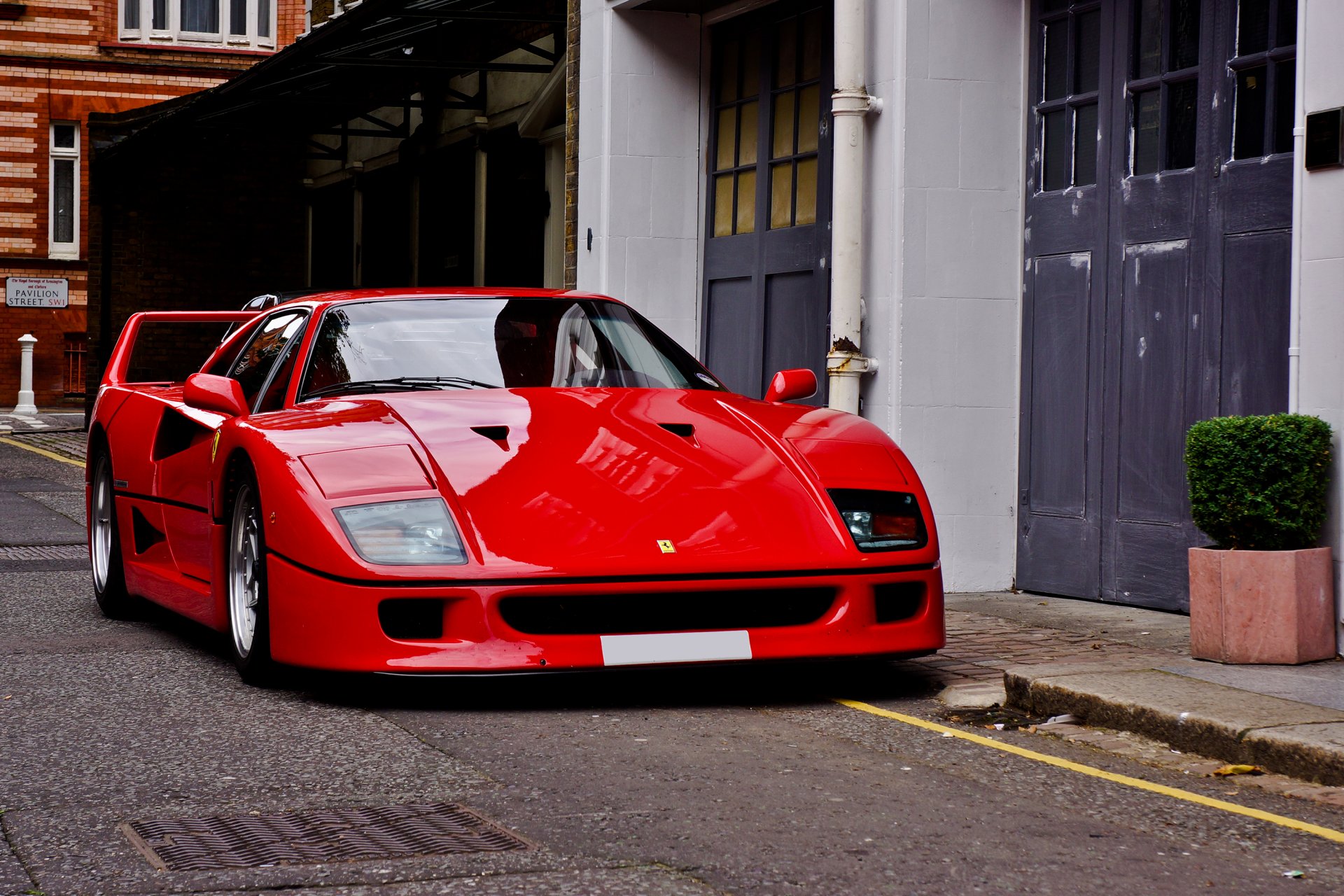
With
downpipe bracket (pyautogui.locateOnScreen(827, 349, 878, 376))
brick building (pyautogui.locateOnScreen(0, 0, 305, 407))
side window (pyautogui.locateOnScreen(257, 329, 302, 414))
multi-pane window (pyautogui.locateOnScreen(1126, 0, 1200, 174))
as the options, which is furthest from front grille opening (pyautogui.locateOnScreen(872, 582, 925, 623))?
brick building (pyautogui.locateOnScreen(0, 0, 305, 407))

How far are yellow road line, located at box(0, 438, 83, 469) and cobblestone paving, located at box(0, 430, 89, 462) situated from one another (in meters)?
0.06

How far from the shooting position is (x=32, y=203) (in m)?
33.0

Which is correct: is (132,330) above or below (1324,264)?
below

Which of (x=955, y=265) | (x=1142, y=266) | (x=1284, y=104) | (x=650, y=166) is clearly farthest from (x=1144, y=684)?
(x=650, y=166)

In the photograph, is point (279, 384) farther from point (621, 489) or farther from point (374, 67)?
point (374, 67)

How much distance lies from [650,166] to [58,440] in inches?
461

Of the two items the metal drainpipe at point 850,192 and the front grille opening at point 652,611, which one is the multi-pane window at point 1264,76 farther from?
the front grille opening at point 652,611

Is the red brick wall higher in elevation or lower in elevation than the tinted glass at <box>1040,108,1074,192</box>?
higher

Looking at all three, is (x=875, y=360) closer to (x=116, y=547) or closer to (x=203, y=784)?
(x=116, y=547)

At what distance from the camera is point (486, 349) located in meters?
6.29

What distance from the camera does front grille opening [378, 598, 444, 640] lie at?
5105mm

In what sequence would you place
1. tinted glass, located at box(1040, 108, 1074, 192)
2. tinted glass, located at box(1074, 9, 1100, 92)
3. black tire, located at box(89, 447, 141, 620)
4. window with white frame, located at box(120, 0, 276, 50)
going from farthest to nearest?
window with white frame, located at box(120, 0, 276, 50) → tinted glass, located at box(1040, 108, 1074, 192) → tinted glass, located at box(1074, 9, 1100, 92) → black tire, located at box(89, 447, 141, 620)

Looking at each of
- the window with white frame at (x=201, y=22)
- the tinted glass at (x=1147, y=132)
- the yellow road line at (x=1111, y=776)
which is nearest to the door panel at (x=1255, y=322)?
the tinted glass at (x=1147, y=132)

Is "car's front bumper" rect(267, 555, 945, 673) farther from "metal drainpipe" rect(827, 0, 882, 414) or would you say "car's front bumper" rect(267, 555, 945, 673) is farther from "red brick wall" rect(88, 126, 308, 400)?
"red brick wall" rect(88, 126, 308, 400)
